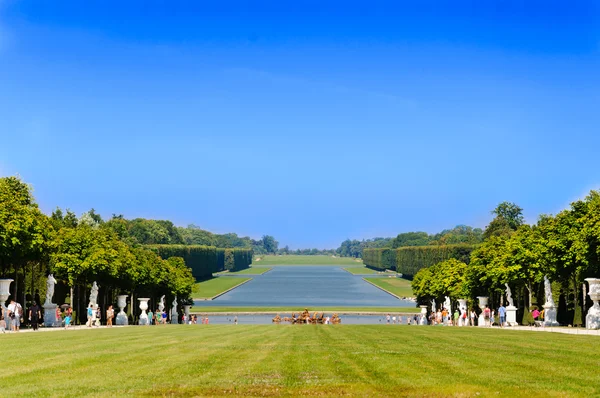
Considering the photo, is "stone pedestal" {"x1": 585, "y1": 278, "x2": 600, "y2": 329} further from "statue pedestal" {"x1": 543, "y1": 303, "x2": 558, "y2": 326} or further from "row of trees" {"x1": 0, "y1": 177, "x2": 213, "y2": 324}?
"row of trees" {"x1": 0, "y1": 177, "x2": 213, "y2": 324}

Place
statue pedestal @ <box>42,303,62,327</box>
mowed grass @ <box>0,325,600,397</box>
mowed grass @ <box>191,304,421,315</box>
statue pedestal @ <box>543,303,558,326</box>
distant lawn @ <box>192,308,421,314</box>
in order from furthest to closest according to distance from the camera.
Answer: distant lawn @ <box>192,308,421,314</box> → mowed grass @ <box>191,304,421,315</box> → statue pedestal @ <box>543,303,558,326</box> → statue pedestal @ <box>42,303,62,327</box> → mowed grass @ <box>0,325,600,397</box>

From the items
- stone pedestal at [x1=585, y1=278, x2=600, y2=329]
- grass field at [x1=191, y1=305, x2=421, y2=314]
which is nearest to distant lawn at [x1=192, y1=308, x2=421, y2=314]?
grass field at [x1=191, y1=305, x2=421, y2=314]

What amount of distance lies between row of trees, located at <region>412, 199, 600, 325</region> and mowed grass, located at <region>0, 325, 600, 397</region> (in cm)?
2908

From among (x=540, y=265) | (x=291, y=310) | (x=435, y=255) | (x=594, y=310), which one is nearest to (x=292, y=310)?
(x=291, y=310)

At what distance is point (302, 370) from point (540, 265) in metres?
48.5

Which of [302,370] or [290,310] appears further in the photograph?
[290,310]

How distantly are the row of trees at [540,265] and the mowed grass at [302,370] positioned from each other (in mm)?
29075

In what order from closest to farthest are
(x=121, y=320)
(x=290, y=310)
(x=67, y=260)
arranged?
(x=67, y=260) < (x=121, y=320) < (x=290, y=310)

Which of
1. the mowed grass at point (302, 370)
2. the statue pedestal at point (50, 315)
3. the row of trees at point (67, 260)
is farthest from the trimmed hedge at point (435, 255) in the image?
the mowed grass at point (302, 370)

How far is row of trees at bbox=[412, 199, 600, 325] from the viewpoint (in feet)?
168

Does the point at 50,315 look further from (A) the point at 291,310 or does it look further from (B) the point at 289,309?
(B) the point at 289,309

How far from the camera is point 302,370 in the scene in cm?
1722

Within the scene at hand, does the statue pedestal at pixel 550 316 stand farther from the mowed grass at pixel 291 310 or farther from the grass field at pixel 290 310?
the grass field at pixel 290 310

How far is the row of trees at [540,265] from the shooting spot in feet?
168
